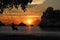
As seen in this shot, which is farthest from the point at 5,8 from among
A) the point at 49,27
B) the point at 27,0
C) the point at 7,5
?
the point at 49,27

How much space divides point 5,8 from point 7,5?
460 mm

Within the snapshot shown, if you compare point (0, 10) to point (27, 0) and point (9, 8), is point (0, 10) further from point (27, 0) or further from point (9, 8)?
point (27, 0)

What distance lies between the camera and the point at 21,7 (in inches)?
1353

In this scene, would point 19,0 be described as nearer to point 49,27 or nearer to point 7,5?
point 7,5

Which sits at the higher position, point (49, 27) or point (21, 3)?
point (21, 3)

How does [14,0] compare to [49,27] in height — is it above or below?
above

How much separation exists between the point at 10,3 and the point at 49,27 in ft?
345

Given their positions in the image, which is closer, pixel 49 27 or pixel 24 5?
pixel 24 5

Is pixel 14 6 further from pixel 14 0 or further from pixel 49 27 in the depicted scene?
pixel 49 27

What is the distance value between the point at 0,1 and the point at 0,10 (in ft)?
5.16

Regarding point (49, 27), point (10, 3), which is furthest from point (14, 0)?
point (49, 27)

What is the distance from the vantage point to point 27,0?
33.0m

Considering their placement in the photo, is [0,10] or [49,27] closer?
[0,10]

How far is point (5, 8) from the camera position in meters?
34.3
